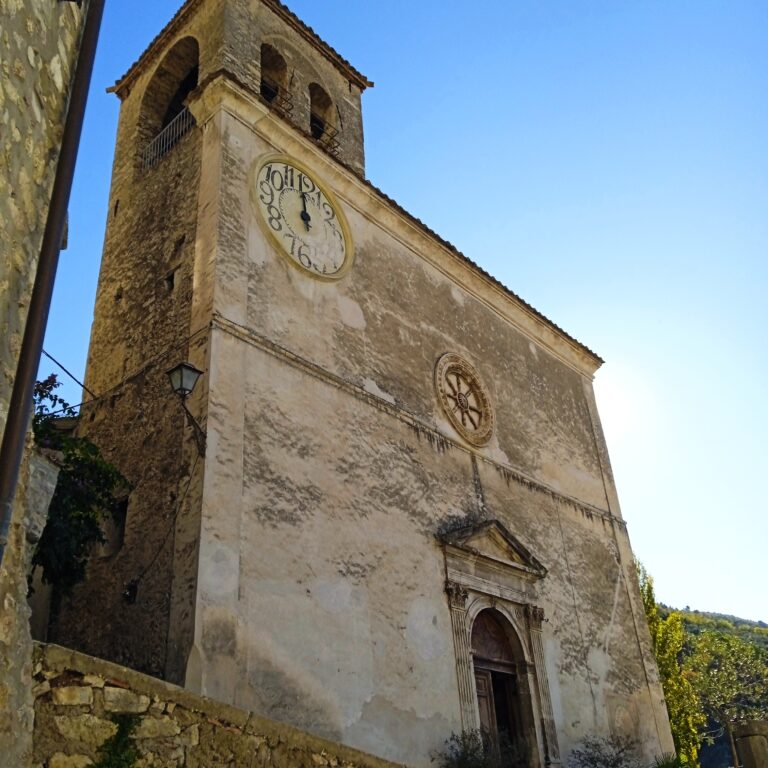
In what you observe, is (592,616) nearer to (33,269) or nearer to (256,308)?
(256,308)

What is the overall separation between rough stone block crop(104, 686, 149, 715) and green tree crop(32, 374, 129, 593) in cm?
352

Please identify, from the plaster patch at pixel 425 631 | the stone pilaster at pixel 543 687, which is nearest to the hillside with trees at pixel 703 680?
the stone pilaster at pixel 543 687

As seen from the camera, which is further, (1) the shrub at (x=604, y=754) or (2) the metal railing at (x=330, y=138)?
(2) the metal railing at (x=330, y=138)

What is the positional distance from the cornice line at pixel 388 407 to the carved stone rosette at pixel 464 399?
0.37 meters

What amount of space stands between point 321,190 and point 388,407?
347 centimetres

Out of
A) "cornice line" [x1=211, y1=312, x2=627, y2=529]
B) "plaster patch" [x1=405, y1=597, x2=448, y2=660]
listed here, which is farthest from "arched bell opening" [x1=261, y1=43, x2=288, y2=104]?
"plaster patch" [x1=405, y1=597, x2=448, y2=660]

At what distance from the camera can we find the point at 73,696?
13.3 ft

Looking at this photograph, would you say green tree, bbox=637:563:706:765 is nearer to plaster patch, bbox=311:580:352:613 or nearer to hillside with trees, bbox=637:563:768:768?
hillside with trees, bbox=637:563:768:768

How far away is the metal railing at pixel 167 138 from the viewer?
11735 millimetres

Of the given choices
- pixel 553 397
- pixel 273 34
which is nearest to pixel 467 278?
pixel 553 397

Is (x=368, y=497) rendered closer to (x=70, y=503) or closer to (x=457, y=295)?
(x=70, y=503)

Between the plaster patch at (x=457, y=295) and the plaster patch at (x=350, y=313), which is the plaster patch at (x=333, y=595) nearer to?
the plaster patch at (x=350, y=313)

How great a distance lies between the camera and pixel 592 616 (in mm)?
13125

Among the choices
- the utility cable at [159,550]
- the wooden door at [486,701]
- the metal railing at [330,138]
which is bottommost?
the wooden door at [486,701]
